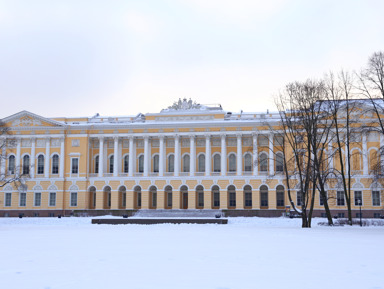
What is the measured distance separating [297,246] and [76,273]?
1005cm

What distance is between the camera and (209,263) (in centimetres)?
1430

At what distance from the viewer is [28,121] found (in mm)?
69188

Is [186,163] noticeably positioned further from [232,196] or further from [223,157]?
[232,196]

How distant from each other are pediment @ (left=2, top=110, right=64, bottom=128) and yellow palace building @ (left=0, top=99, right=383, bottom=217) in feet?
0.44

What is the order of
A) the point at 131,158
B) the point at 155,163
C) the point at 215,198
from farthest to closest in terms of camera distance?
the point at 155,163 < the point at 131,158 < the point at 215,198

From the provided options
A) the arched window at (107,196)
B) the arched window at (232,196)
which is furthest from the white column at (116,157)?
the arched window at (232,196)

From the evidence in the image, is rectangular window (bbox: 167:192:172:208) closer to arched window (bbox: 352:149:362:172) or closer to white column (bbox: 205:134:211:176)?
white column (bbox: 205:134:211:176)

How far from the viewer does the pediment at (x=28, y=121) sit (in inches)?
2699

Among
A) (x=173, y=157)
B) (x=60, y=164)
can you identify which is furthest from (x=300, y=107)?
(x=60, y=164)

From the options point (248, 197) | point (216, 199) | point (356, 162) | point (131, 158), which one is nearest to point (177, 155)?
point (131, 158)

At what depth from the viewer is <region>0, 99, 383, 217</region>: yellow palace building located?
66750 millimetres

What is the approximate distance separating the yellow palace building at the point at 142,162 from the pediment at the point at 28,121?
0.13 m

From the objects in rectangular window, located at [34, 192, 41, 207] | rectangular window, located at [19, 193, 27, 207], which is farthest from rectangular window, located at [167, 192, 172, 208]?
rectangular window, located at [19, 193, 27, 207]

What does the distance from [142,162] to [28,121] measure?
1654 centimetres
